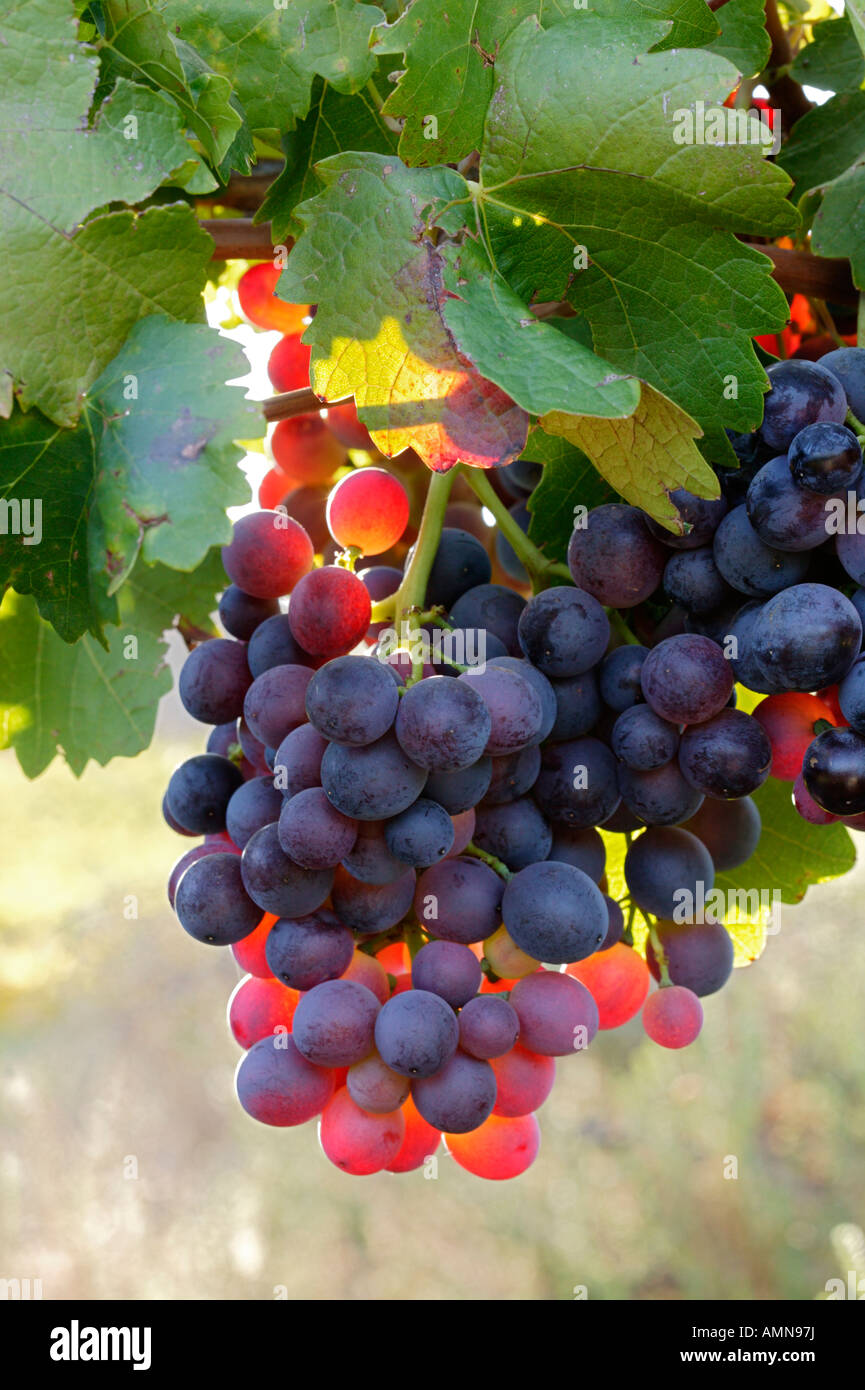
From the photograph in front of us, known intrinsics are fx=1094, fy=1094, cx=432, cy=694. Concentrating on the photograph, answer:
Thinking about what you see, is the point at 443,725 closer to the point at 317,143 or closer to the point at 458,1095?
the point at 458,1095

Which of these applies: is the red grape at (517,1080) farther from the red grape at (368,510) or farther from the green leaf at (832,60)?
the green leaf at (832,60)

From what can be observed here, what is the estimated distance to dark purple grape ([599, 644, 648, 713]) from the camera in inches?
22.8

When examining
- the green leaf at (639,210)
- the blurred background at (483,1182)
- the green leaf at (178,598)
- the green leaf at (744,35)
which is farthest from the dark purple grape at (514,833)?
the blurred background at (483,1182)

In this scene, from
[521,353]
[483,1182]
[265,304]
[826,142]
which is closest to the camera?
[521,353]

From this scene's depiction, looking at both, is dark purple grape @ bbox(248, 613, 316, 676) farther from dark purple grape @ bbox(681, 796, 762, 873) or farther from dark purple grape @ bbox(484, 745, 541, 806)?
dark purple grape @ bbox(681, 796, 762, 873)

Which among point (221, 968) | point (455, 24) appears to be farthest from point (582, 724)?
point (221, 968)

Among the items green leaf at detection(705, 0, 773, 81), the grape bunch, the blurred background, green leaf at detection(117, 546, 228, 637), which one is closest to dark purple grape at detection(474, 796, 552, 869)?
the grape bunch

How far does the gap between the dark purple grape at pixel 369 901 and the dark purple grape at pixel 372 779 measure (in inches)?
2.5

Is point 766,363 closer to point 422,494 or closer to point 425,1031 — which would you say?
point 422,494

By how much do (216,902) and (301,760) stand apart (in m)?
0.10

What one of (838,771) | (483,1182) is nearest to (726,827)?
(838,771)

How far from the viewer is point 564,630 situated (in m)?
0.56

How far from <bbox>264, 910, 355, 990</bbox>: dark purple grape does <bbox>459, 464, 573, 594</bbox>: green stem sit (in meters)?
0.23

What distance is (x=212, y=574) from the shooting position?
82 centimetres
